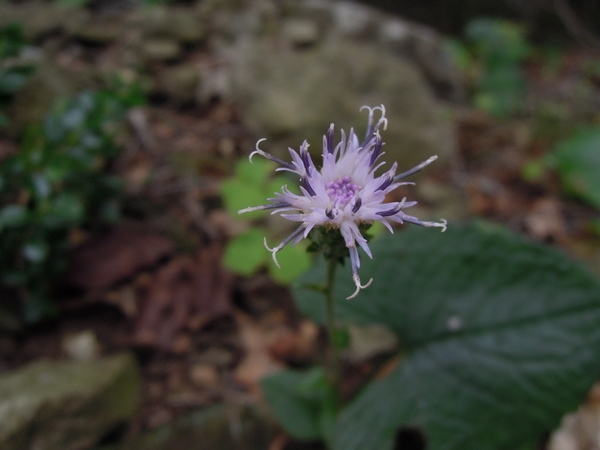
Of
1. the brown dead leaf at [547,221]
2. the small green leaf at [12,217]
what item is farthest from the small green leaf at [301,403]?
the brown dead leaf at [547,221]

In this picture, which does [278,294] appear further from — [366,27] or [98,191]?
[366,27]

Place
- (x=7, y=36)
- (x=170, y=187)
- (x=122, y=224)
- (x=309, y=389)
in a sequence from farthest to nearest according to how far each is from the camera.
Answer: (x=170, y=187) → (x=122, y=224) → (x=7, y=36) → (x=309, y=389)

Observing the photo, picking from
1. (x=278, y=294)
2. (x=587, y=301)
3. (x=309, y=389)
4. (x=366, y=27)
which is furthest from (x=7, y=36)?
(x=366, y=27)

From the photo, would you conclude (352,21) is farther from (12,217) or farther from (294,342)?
(12,217)

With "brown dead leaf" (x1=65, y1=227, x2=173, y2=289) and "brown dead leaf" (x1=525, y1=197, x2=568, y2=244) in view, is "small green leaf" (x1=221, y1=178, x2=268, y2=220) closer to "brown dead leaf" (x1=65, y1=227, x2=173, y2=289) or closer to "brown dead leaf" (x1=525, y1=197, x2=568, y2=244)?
"brown dead leaf" (x1=65, y1=227, x2=173, y2=289)

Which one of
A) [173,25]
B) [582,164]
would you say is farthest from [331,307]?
[173,25]

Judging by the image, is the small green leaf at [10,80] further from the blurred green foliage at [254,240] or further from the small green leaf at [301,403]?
the small green leaf at [301,403]
